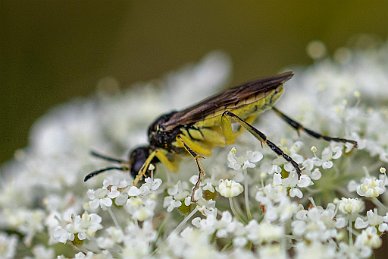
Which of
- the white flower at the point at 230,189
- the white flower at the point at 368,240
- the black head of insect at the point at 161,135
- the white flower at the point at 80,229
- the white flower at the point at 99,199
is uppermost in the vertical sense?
the black head of insect at the point at 161,135

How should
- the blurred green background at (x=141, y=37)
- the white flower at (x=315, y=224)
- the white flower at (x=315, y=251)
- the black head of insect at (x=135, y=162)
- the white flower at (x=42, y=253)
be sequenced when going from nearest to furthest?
the white flower at (x=315, y=251) → the white flower at (x=315, y=224) → the white flower at (x=42, y=253) → the black head of insect at (x=135, y=162) → the blurred green background at (x=141, y=37)

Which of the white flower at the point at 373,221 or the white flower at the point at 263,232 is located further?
the white flower at the point at 373,221

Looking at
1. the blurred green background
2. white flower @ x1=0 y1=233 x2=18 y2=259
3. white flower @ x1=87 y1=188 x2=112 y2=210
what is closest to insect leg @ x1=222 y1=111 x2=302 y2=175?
white flower @ x1=87 y1=188 x2=112 y2=210

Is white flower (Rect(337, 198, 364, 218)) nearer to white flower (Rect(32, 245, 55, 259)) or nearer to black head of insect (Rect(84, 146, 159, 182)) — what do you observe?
black head of insect (Rect(84, 146, 159, 182))

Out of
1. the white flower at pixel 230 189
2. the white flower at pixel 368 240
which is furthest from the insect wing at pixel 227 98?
the white flower at pixel 368 240

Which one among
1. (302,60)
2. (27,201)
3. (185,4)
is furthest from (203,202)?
(185,4)

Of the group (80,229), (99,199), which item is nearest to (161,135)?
(99,199)

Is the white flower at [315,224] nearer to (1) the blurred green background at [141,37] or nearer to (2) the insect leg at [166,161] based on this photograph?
(2) the insect leg at [166,161]
